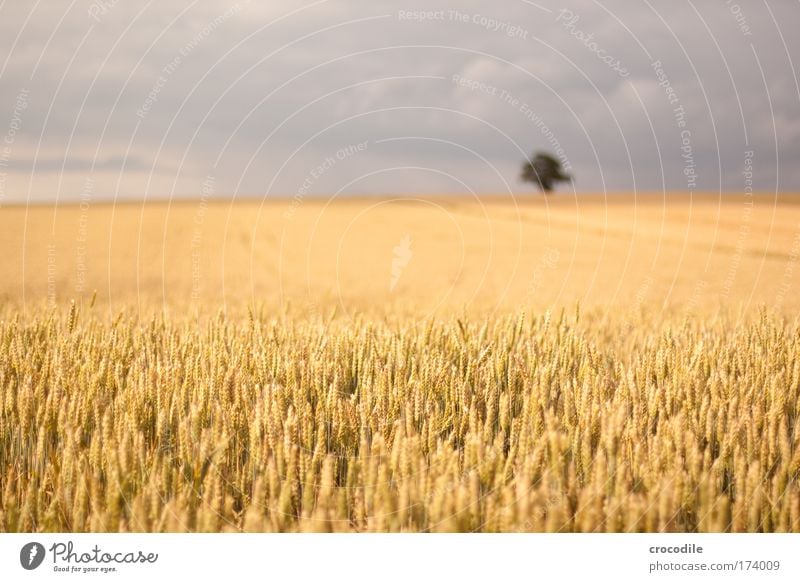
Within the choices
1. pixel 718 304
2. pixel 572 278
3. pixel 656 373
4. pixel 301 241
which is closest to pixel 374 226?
pixel 301 241

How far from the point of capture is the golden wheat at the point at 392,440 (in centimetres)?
246

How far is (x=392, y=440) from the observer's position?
306cm

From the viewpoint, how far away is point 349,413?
3.03 m

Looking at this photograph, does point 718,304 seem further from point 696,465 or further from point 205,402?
point 205,402
